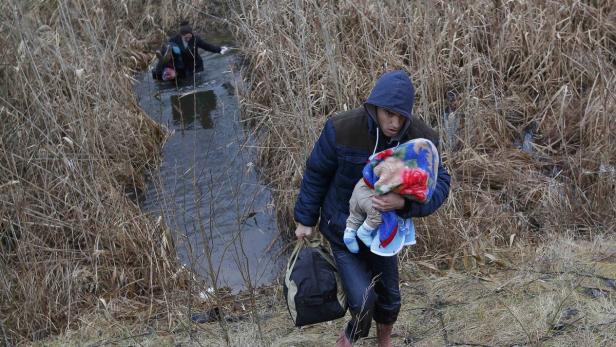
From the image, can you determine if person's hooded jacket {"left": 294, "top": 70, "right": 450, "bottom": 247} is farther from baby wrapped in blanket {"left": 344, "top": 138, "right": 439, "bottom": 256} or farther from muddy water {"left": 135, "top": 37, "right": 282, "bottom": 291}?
muddy water {"left": 135, "top": 37, "right": 282, "bottom": 291}

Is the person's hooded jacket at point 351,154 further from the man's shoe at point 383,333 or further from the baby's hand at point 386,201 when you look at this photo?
the man's shoe at point 383,333

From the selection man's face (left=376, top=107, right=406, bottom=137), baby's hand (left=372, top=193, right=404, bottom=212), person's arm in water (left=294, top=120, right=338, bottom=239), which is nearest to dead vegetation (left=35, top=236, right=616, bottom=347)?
person's arm in water (left=294, top=120, right=338, bottom=239)

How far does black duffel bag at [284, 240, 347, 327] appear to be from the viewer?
9.36 ft

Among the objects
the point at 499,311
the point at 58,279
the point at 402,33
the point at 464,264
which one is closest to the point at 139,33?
the point at 402,33

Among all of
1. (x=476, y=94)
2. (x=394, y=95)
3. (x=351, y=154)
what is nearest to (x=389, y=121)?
(x=394, y=95)

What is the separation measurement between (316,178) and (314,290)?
1.58 feet

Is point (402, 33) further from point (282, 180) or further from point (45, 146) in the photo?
point (45, 146)

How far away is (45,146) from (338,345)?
2704mm

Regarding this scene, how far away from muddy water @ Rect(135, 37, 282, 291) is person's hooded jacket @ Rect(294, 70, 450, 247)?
132 cm

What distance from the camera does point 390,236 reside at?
266cm

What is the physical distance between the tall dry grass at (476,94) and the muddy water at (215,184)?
0.84ft

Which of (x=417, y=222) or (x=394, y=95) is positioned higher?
(x=394, y=95)

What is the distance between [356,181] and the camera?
9.00 feet

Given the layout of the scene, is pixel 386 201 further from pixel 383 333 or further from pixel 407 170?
pixel 383 333
